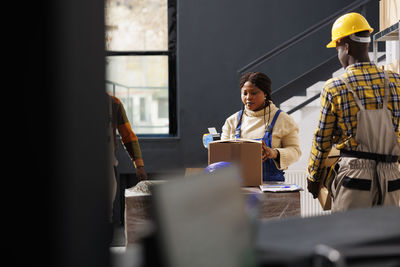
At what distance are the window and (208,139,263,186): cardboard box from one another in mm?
3716

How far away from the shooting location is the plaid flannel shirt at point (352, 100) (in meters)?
2.44

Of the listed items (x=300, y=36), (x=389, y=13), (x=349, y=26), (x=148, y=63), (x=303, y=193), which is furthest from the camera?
(x=148, y=63)

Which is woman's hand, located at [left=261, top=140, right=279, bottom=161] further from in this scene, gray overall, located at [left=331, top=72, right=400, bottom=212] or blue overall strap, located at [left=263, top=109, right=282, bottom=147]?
gray overall, located at [left=331, top=72, right=400, bottom=212]

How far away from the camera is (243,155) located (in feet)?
9.66

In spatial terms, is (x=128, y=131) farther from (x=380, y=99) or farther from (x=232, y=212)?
(x=232, y=212)

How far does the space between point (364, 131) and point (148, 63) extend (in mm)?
4705

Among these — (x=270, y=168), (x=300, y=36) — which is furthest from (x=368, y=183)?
(x=300, y=36)

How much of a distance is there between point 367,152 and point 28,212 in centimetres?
213

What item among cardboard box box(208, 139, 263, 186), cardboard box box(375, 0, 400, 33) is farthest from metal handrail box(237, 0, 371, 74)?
cardboard box box(208, 139, 263, 186)

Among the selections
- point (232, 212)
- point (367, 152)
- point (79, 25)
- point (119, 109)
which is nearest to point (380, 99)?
point (367, 152)

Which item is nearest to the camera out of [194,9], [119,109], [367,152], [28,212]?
[28,212]

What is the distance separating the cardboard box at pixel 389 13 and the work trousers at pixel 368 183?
181 centimetres

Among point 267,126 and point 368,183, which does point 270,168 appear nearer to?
point 267,126

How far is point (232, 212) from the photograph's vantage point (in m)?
0.74
